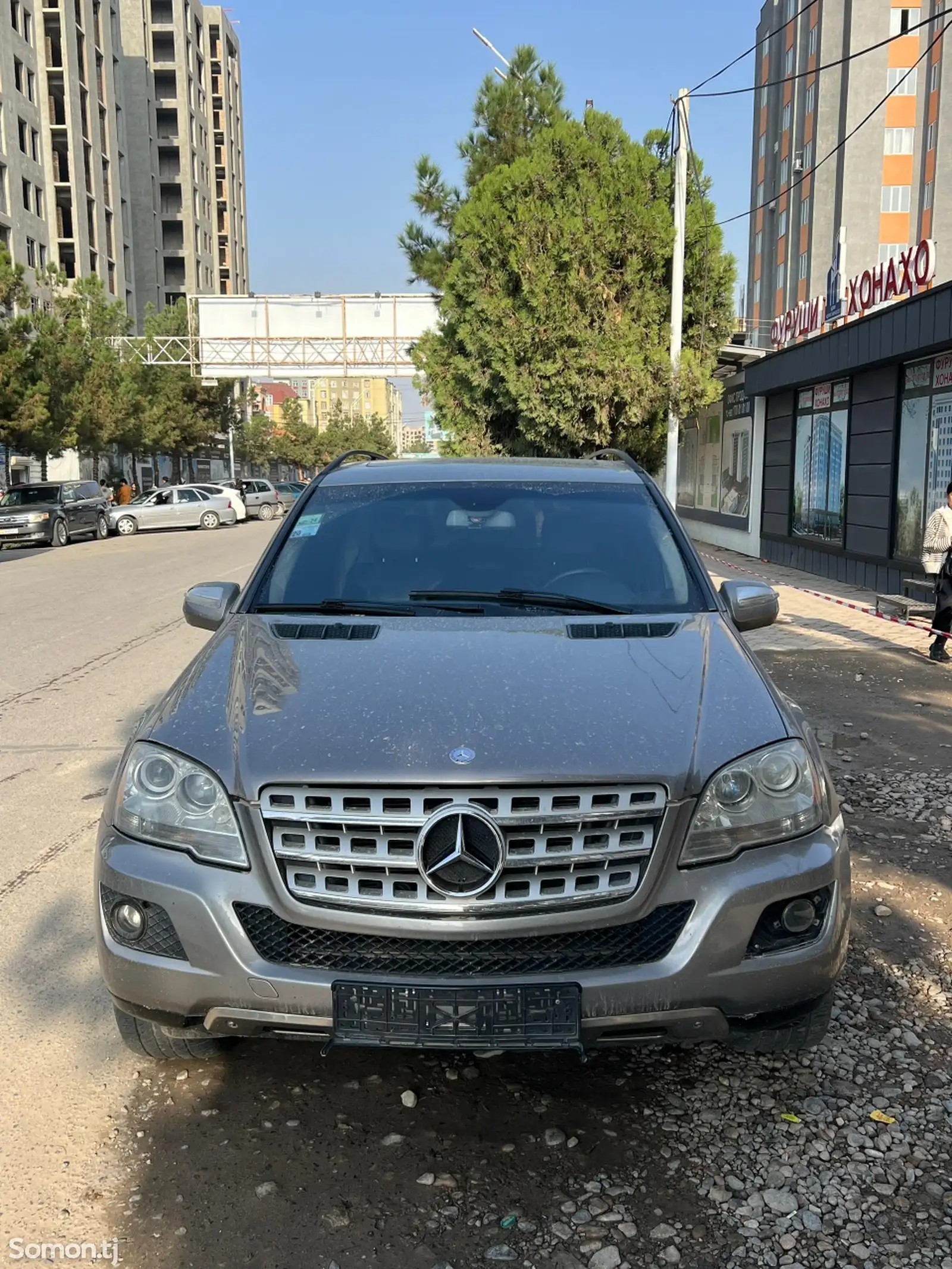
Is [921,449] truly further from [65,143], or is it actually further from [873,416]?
[65,143]

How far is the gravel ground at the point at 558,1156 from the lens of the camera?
237 cm

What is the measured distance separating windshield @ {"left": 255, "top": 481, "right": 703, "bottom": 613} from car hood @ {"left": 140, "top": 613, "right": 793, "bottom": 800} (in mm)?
397

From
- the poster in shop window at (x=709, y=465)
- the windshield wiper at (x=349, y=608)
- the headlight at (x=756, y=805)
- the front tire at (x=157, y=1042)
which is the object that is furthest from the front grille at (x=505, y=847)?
the poster in shop window at (x=709, y=465)

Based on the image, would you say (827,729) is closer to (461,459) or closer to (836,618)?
(461,459)

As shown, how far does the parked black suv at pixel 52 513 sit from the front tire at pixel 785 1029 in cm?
2732

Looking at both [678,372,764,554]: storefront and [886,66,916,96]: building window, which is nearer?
[678,372,764,554]: storefront

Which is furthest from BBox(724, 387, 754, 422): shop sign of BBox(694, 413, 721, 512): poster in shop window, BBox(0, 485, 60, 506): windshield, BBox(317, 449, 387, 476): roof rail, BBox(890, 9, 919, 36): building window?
BBox(890, 9, 919, 36): building window

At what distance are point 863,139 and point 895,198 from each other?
9.68ft

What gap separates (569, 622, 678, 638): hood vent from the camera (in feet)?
10.8

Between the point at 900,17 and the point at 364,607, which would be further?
the point at 900,17

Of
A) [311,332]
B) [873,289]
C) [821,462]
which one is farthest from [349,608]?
[311,332]

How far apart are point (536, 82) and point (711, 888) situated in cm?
2002

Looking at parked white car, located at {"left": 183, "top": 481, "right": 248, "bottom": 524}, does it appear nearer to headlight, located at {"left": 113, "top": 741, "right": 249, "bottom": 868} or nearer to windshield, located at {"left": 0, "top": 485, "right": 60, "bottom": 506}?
windshield, located at {"left": 0, "top": 485, "right": 60, "bottom": 506}

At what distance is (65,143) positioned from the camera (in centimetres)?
5975
